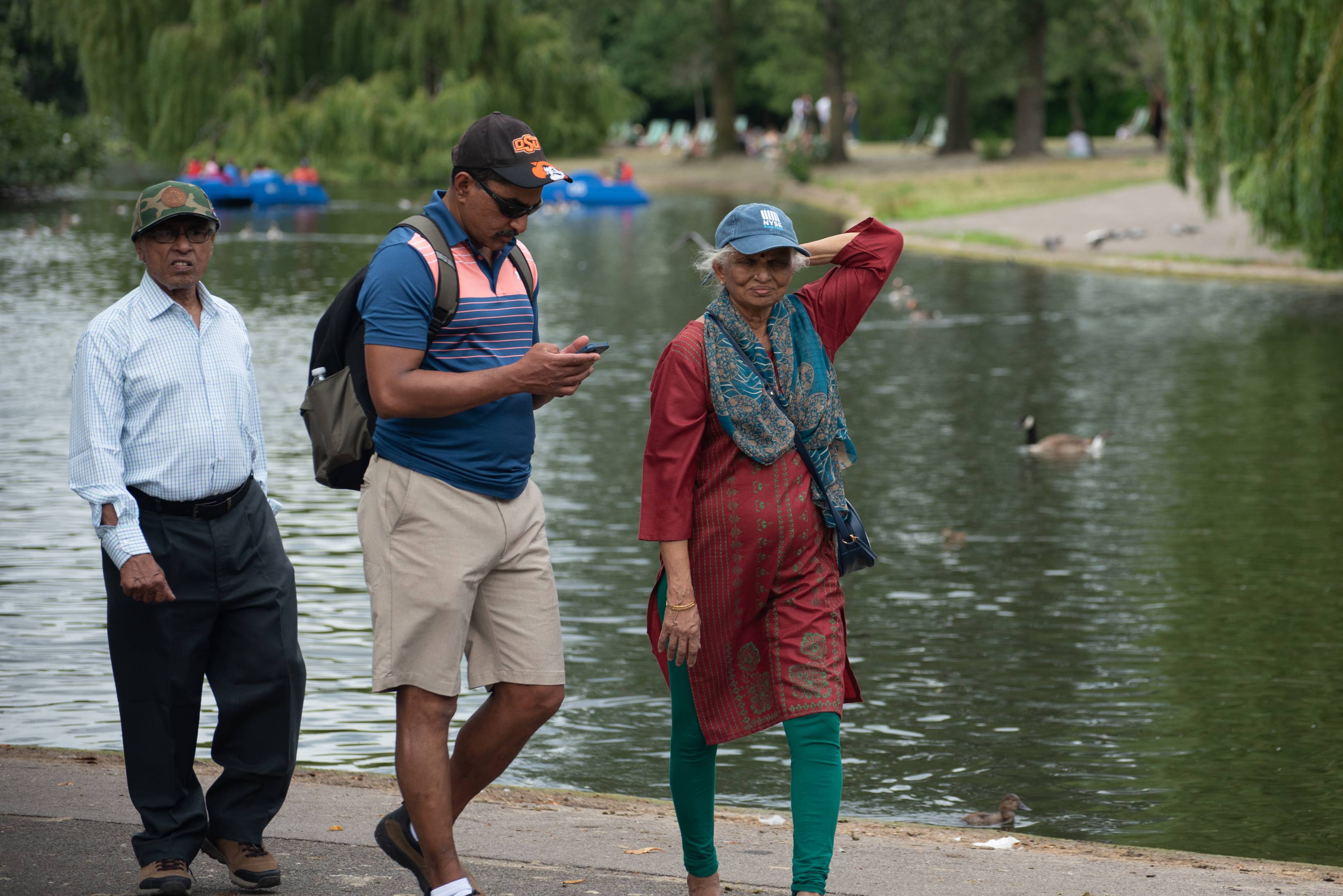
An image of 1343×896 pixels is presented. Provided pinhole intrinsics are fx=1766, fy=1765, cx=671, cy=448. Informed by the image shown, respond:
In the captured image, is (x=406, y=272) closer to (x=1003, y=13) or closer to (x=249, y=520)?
(x=249, y=520)

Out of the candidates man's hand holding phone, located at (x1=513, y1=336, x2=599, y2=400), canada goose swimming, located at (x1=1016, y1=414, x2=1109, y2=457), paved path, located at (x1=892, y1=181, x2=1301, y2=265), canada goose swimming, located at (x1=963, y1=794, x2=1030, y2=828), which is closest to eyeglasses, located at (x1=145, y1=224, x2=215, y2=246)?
man's hand holding phone, located at (x1=513, y1=336, x2=599, y2=400)

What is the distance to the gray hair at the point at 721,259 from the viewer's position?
4.52 m

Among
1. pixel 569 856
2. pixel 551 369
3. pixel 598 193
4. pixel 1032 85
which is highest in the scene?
pixel 1032 85

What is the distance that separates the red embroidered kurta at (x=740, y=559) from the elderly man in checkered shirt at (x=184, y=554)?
3.49ft

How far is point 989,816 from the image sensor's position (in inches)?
248

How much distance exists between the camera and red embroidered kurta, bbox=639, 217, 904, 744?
4414 millimetres

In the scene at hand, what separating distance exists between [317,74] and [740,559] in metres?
44.3

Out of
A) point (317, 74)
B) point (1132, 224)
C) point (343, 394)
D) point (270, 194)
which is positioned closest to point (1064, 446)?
point (343, 394)

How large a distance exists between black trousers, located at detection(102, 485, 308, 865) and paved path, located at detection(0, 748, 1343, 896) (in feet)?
0.71

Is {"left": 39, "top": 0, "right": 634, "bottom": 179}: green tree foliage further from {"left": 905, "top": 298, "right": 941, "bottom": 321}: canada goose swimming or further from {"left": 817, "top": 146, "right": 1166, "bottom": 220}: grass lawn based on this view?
{"left": 905, "top": 298, "right": 941, "bottom": 321}: canada goose swimming

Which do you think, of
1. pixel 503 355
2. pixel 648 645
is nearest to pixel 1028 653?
pixel 648 645

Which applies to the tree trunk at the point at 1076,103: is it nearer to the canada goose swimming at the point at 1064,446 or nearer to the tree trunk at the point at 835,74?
the tree trunk at the point at 835,74

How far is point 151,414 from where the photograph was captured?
14.9ft

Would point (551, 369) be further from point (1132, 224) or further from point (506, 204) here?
point (1132, 224)
